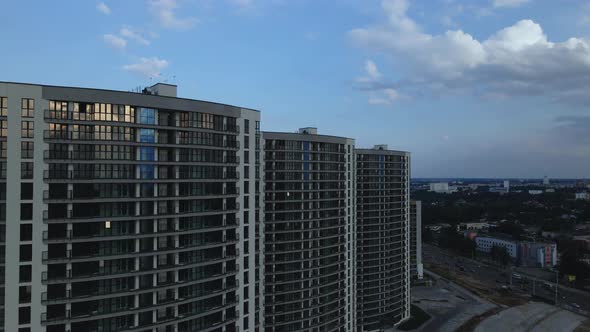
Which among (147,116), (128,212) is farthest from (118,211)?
(147,116)

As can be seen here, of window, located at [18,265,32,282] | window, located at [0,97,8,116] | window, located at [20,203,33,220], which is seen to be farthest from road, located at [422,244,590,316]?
window, located at [0,97,8,116]

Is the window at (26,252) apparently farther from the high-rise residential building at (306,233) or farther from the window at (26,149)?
the high-rise residential building at (306,233)

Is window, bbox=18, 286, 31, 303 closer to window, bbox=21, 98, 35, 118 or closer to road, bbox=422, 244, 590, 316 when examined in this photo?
window, bbox=21, 98, 35, 118

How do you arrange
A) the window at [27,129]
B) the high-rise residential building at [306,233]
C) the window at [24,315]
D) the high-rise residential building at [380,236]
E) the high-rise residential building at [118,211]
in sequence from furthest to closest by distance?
1. the high-rise residential building at [380,236]
2. the high-rise residential building at [306,233]
3. the window at [27,129]
4. the high-rise residential building at [118,211]
5. the window at [24,315]

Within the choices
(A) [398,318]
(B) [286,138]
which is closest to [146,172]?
(B) [286,138]

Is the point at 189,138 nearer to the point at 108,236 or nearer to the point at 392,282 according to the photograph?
the point at 108,236

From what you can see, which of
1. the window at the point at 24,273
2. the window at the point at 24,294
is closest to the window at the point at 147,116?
the window at the point at 24,273

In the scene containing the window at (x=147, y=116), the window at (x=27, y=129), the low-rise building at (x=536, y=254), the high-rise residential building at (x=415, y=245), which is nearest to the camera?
the window at (x=27, y=129)

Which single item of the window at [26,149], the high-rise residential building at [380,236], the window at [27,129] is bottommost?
the high-rise residential building at [380,236]
